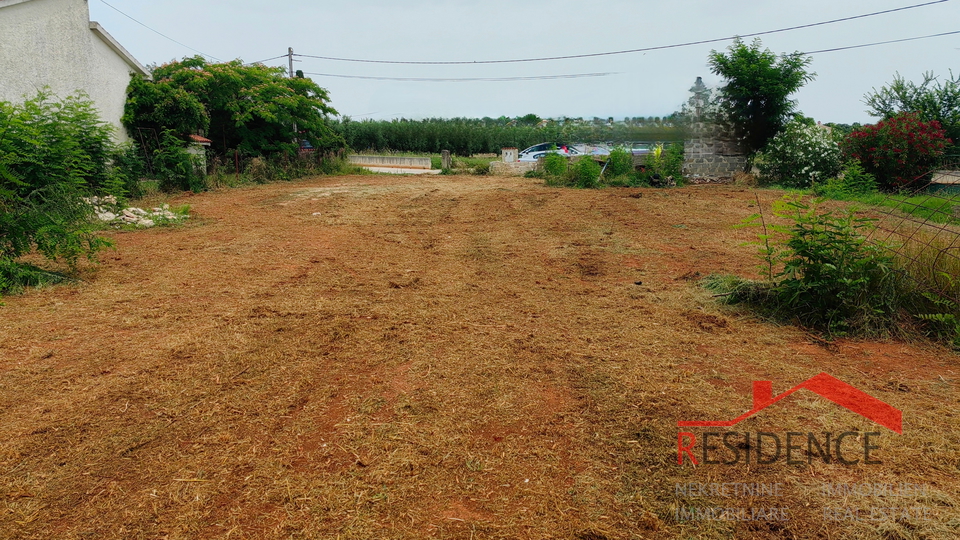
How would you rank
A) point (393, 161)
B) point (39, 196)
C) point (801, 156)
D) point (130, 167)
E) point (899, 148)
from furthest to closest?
point (393, 161) < point (801, 156) < point (899, 148) < point (130, 167) < point (39, 196)

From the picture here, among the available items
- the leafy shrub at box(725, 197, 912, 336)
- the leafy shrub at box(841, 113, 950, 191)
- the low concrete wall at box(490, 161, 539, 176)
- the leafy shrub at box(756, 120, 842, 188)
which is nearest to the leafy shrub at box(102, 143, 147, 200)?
the low concrete wall at box(490, 161, 539, 176)

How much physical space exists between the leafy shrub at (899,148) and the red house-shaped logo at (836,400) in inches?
493

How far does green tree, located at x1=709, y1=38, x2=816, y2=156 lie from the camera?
16.1 metres

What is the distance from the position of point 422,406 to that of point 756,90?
671 inches

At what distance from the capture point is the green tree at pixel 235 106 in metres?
14.5

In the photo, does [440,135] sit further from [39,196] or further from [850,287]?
[850,287]

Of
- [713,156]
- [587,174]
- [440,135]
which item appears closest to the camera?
[587,174]

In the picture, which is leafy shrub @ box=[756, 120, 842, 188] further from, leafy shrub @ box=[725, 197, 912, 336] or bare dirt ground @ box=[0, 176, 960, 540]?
leafy shrub @ box=[725, 197, 912, 336]

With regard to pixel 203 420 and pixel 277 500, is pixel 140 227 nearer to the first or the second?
pixel 203 420

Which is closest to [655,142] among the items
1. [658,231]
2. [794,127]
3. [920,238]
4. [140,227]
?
[794,127]

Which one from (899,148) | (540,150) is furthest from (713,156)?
(540,150)

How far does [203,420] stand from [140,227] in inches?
299

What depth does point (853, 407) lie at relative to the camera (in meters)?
3.06

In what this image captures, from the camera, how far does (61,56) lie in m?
12.2
